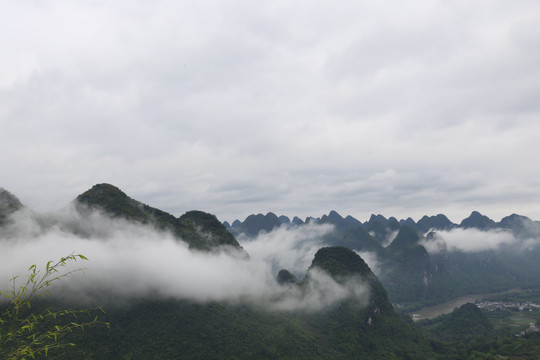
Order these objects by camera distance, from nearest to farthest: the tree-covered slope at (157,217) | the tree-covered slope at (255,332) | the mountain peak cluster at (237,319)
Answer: the tree-covered slope at (255,332) < the mountain peak cluster at (237,319) < the tree-covered slope at (157,217)

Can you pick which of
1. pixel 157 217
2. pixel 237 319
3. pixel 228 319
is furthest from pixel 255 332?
pixel 157 217

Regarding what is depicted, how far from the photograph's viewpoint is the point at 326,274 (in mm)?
139375

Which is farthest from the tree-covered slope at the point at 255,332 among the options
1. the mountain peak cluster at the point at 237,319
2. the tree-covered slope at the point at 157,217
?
the tree-covered slope at the point at 157,217

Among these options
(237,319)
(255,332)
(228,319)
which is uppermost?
(228,319)

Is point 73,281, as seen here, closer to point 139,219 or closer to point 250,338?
point 139,219

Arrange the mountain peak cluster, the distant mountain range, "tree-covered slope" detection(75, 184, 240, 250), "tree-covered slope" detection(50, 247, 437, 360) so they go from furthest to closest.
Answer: "tree-covered slope" detection(75, 184, 240, 250)
the mountain peak cluster
the distant mountain range
"tree-covered slope" detection(50, 247, 437, 360)

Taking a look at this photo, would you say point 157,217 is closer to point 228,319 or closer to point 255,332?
point 228,319

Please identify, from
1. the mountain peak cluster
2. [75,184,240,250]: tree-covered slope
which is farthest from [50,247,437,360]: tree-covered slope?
[75,184,240,250]: tree-covered slope

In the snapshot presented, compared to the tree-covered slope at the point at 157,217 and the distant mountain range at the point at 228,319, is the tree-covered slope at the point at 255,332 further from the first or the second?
the tree-covered slope at the point at 157,217

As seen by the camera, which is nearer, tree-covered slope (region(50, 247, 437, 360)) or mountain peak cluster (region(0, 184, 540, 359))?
tree-covered slope (region(50, 247, 437, 360))

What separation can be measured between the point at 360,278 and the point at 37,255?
118 meters

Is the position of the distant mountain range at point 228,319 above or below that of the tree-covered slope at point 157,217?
below

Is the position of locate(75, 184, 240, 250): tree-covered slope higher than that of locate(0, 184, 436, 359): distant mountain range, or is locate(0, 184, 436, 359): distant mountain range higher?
locate(75, 184, 240, 250): tree-covered slope

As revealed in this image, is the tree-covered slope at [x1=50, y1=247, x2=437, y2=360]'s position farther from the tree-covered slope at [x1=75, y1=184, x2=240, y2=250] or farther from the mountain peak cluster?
the tree-covered slope at [x1=75, y1=184, x2=240, y2=250]
